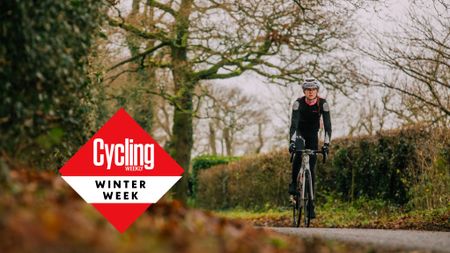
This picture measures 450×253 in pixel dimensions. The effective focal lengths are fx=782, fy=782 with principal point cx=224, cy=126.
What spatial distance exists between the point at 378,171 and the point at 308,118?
5.50m

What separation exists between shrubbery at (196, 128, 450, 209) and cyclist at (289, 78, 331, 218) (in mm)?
3584

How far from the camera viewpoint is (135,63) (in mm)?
25047

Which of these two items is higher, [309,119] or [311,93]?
[311,93]

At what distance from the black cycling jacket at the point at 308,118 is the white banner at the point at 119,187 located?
15.7 ft

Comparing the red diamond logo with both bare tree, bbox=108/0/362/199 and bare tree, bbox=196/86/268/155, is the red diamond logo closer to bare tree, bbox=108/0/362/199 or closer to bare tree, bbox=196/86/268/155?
bare tree, bbox=108/0/362/199

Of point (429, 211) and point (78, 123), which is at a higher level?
point (78, 123)

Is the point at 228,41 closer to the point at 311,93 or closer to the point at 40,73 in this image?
the point at 311,93

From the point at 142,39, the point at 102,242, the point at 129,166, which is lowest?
the point at 102,242

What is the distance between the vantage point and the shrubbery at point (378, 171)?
1440 cm

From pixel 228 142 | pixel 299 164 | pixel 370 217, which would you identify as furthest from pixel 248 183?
pixel 228 142

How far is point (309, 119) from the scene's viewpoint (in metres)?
11.6

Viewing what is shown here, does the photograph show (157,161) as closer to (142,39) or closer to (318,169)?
(318,169)

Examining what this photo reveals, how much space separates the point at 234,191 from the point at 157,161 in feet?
61.6

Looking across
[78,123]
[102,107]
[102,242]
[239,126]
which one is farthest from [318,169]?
[102,242]
